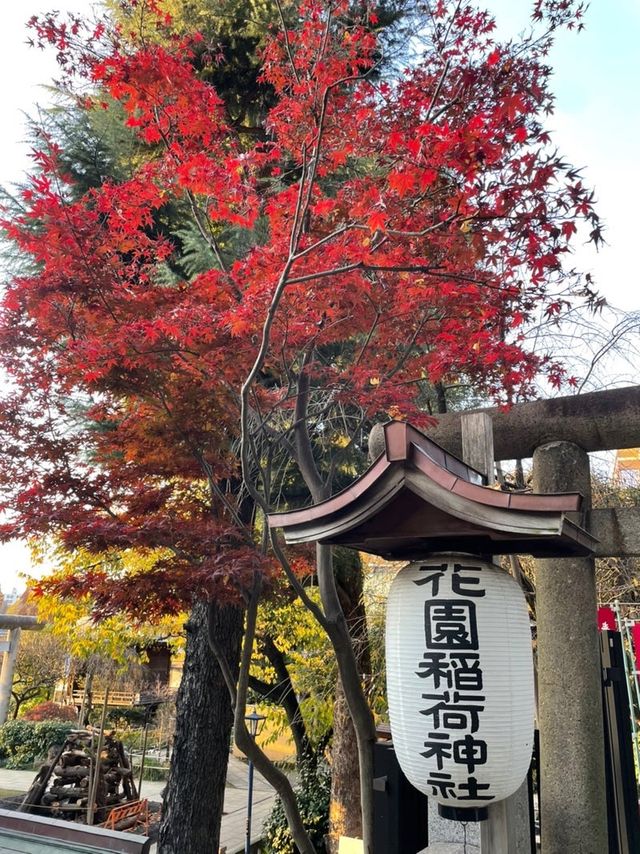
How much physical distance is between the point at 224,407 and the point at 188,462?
0.69 metres

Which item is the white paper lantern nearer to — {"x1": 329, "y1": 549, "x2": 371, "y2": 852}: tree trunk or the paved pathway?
{"x1": 329, "y1": 549, "x2": 371, "y2": 852}: tree trunk

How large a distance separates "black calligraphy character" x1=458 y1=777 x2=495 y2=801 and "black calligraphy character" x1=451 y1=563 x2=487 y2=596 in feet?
2.56

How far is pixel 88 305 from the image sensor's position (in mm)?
4945

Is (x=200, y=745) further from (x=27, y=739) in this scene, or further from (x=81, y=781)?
(x=27, y=739)

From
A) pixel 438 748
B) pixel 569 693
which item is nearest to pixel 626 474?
pixel 569 693

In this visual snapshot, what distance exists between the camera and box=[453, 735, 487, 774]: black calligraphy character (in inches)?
102

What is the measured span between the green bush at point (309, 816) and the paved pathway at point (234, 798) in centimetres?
239

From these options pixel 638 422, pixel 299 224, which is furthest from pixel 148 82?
pixel 638 422

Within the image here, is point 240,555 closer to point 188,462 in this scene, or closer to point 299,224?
point 188,462

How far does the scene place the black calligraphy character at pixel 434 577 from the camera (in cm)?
280

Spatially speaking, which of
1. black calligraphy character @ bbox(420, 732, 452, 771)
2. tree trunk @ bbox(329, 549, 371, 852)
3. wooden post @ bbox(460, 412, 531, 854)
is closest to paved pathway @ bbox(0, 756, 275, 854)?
tree trunk @ bbox(329, 549, 371, 852)

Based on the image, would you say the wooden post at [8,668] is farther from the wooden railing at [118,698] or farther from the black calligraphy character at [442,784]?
the black calligraphy character at [442,784]

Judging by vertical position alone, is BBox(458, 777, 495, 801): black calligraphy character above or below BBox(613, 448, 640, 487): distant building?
below

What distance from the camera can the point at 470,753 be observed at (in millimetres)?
2594
